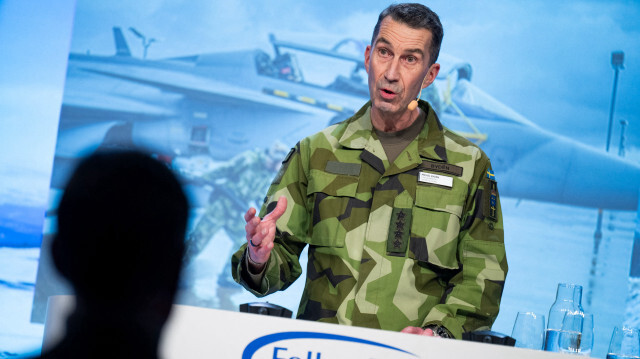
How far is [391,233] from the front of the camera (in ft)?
8.03

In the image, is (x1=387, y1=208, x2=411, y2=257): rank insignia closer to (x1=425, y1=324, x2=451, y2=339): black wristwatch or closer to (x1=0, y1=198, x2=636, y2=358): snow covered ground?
(x1=425, y1=324, x2=451, y2=339): black wristwatch

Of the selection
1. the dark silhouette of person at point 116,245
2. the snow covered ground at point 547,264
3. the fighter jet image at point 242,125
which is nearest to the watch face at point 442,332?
the dark silhouette of person at point 116,245

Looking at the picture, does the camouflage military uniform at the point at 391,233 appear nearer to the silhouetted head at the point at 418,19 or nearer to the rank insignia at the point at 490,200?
the rank insignia at the point at 490,200

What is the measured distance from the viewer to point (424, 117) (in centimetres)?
270

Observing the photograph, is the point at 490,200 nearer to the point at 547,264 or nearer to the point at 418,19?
the point at 418,19

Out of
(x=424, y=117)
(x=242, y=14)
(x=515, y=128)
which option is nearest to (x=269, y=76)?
(x=242, y=14)

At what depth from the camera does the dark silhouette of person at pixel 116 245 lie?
2.59ft

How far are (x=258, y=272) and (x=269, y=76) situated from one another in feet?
8.82

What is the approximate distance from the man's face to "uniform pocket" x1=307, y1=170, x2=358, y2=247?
313 millimetres

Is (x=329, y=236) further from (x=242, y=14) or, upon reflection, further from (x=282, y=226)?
(x=242, y=14)

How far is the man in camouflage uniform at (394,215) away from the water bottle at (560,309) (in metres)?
0.29

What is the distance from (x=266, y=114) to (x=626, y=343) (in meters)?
2.93

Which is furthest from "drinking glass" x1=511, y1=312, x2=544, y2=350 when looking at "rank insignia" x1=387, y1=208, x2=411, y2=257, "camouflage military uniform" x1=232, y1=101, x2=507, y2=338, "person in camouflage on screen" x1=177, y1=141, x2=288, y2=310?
"person in camouflage on screen" x1=177, y1=141, x2=288, y2=310

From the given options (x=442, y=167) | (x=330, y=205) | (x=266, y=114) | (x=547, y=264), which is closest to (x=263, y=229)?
(x=330, y=205)
